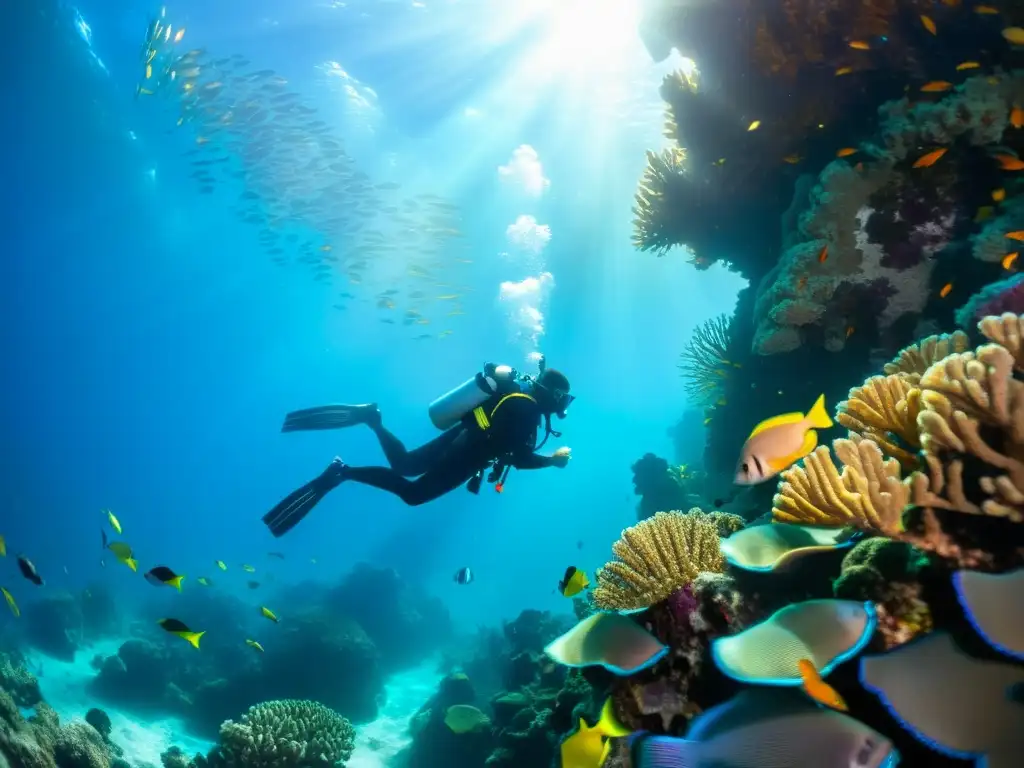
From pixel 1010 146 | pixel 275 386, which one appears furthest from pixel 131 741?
pixel 275 386

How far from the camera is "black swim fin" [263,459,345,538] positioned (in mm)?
8008

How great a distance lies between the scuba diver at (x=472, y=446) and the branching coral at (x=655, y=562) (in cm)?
347

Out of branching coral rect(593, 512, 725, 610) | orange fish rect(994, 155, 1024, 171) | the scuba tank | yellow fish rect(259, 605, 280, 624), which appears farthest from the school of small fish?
branching coral rect(593, 512, 725, 610)

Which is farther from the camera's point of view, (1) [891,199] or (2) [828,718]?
(1) [891,199]

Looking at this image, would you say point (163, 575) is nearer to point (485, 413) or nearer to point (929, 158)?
point (485, 413)

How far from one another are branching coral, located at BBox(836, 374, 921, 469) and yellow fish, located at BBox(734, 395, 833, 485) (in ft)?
1.92

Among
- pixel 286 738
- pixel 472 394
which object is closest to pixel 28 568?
pixel 286 738

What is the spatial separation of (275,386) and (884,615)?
94.2 m

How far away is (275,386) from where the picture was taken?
8562cm

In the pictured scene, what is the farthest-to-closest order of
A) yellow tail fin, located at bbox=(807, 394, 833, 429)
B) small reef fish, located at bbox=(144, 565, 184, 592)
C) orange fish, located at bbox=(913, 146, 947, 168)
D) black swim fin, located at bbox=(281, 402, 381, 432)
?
black swim fin, located at bbox=(281, 402, 381, 432) → small reef fish, located at bbox=(144, 565, 184, 592) → orange fish, located at bbox=(913, 146, 947, 168) → yellow tail fin, located at bbox=(807, 394, 833, 429)

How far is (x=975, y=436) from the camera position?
2105mm

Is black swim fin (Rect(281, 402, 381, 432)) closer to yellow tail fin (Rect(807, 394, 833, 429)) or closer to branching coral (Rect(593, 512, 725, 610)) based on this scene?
branching coral (Rect(593, 512, 725, 610))

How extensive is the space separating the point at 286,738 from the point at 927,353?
28.3 feet

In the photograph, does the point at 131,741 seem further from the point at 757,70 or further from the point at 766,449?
the point at 757,70
